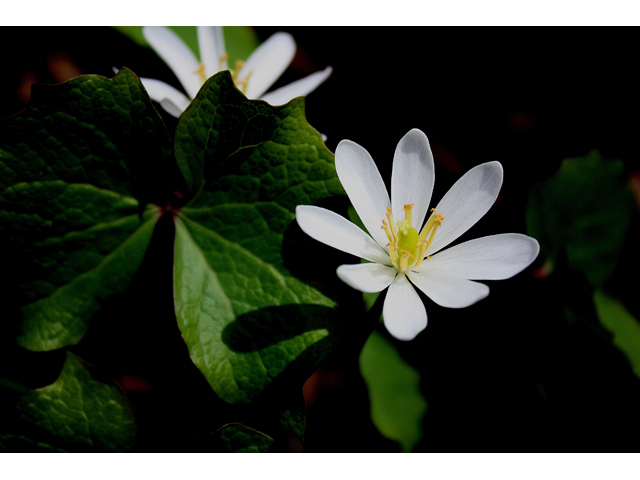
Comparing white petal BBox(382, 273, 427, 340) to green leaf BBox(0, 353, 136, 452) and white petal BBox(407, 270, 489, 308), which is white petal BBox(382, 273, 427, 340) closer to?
white petal BBox(407, 270, 489, 308)

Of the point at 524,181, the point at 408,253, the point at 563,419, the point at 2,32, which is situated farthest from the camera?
the point at 524,181

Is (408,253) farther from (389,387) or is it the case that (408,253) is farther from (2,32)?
(2,32)

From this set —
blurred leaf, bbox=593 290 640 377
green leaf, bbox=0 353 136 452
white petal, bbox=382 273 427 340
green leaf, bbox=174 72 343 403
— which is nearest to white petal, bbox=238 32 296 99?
green leaf, bbox=174 72 343 403

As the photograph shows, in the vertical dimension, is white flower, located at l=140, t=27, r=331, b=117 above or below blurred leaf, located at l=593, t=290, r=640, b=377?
above

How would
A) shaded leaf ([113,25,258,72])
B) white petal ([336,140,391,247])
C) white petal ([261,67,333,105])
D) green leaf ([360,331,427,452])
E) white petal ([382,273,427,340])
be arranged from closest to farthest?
white petal ([382,273,427,340]) < white petal ([336,140,391,247]) < white petal ([261,67,333,105]) < green leaf ([360,331,427,452]) < shaded leaf ([113,25,258,72])

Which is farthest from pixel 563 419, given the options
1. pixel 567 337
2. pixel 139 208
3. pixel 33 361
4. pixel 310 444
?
pixel 33 361

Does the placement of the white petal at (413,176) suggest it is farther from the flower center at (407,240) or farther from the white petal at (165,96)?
the white petal at (165,96)
